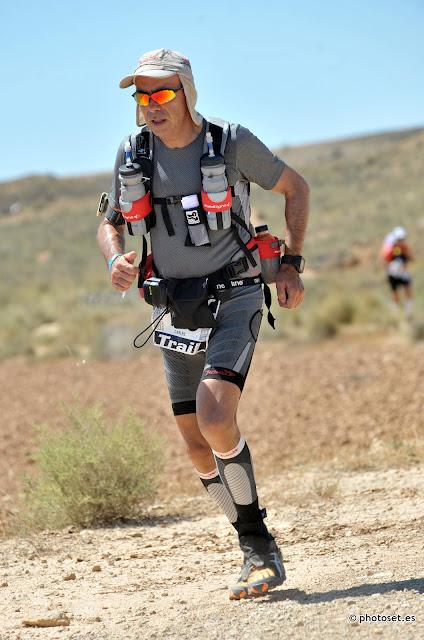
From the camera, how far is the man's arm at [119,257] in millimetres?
4785

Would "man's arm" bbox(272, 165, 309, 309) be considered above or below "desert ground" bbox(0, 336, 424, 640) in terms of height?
above

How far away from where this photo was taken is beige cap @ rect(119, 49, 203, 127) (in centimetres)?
471

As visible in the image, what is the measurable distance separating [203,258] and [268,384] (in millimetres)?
9736

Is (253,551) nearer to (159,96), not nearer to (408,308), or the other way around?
(159,96)

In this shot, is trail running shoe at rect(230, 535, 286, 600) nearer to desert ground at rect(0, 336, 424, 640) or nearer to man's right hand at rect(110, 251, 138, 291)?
desert ground at rect(0, 336, 424, 640)

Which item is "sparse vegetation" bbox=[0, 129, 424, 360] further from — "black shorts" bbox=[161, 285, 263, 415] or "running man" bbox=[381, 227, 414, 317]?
"black shorts" bbox=[161, 285, 263, 415]

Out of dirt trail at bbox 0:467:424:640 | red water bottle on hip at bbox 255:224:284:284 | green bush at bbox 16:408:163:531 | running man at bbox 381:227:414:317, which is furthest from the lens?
running man at bbox 381:227:414:317

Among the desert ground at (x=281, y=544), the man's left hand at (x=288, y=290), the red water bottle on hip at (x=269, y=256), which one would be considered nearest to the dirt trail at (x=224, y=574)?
the desert ground at (x=281, y=544)

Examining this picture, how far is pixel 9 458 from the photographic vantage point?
1119 centimetres

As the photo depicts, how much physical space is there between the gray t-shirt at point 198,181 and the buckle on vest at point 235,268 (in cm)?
3

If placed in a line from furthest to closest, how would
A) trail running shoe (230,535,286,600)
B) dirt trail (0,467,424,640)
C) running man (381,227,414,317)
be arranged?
running man (381,227,414,317), trail running shoe (230,535,286,600), dirt trail (0,467,424,640)

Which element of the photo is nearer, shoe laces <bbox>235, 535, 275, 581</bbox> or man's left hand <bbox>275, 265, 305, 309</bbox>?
shoe laces <bbox>235, 535, 275, 581</bbox>

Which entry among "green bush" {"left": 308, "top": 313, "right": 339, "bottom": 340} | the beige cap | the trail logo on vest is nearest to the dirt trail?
the trail logo on vest

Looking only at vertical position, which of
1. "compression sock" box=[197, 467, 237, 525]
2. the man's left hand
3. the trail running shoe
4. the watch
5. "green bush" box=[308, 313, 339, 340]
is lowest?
"green bush" box=[308, 313, 339, 340]
